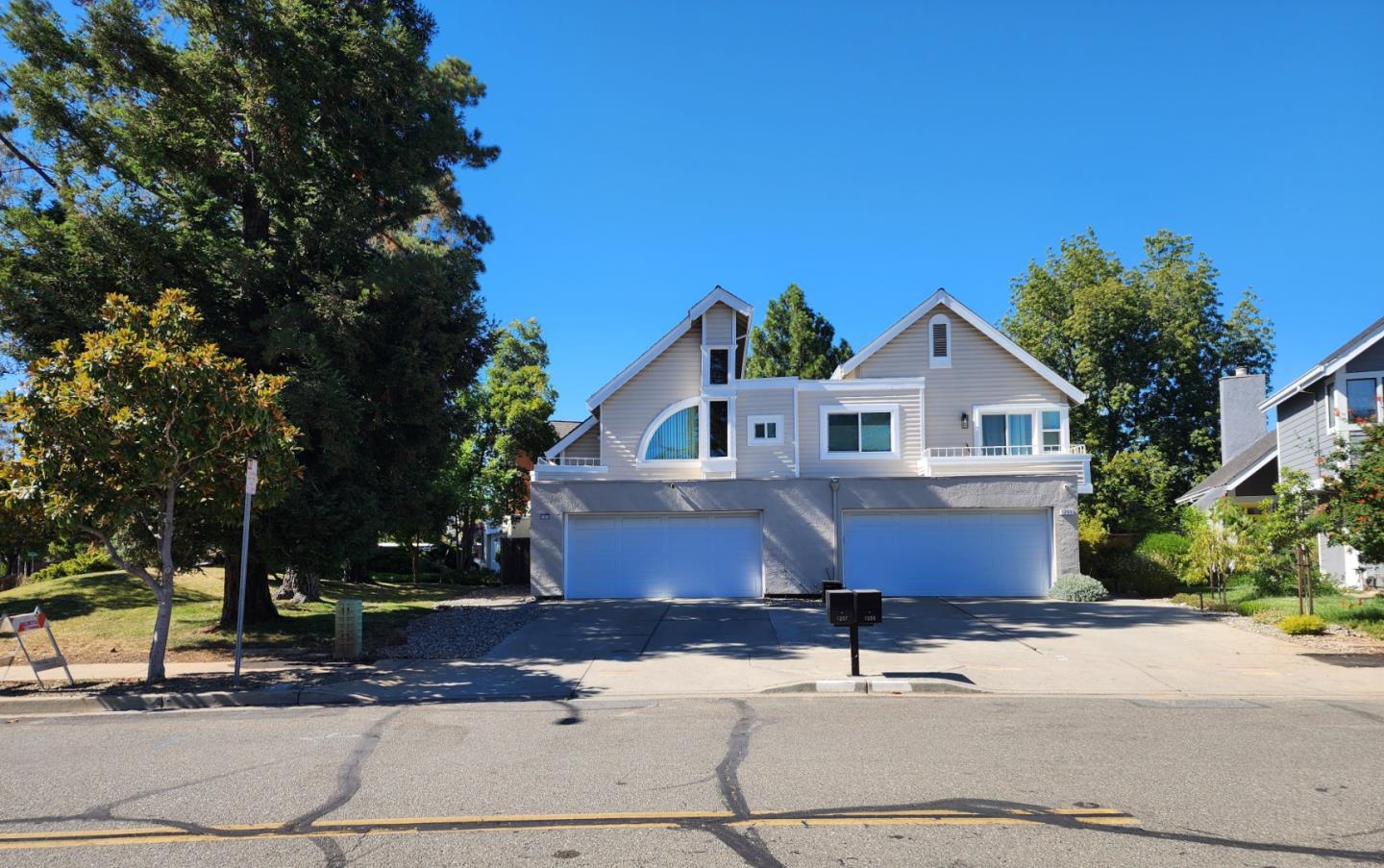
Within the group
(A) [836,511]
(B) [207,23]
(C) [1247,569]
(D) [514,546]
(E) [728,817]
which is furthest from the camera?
(D) [514,546]

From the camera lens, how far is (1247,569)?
1870 cm

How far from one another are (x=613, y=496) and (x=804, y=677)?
11.7 m

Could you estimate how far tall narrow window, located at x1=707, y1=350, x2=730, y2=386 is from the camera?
976 inches

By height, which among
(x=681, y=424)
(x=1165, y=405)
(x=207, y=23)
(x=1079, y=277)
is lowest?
(x=681, y=424)

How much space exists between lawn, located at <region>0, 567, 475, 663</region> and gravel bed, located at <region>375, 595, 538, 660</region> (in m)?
0.59

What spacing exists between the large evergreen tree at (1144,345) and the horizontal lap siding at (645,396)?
2116cm

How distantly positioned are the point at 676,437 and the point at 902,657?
12.7m

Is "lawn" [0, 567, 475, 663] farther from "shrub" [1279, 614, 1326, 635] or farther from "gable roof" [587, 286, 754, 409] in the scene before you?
"shrub" [1279, 614, 1326, 635]

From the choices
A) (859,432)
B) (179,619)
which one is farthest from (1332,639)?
(179,619)

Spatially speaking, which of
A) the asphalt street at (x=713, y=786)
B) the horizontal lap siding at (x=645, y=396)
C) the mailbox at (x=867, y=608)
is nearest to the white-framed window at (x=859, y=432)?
the horizontal lap siding at (x=645, y=396)

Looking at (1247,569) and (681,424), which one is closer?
(1247,569)

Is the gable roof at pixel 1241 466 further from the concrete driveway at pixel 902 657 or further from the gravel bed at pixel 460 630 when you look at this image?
the gravel bed at pixel 460 630

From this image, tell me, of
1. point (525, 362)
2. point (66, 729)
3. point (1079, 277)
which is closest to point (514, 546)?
point (525, 362)

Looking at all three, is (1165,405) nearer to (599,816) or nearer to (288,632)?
(288,632)
